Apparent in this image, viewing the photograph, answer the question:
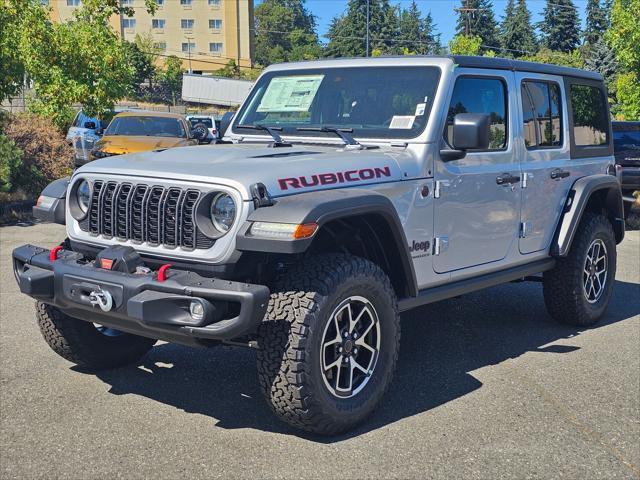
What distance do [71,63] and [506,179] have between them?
1187 cm

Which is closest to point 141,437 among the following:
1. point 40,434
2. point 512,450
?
point 40,434

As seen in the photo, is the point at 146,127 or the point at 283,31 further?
the point at 283,31

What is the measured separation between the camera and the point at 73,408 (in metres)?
4.60

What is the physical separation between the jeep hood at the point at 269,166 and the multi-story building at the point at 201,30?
280 feet

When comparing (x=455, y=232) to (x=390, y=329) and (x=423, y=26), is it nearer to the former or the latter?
(x=390, y=329)

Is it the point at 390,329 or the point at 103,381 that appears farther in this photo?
the point at 103,381

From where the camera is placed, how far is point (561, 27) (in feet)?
247

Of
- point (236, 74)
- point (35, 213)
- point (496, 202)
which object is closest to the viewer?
point (35, 213)

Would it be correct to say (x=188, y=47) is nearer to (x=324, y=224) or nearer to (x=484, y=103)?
(x=484, y=103)

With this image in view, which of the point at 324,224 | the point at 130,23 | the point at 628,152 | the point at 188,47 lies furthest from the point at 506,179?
the point at 130,23

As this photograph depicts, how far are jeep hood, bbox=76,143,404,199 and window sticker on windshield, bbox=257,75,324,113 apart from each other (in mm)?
650

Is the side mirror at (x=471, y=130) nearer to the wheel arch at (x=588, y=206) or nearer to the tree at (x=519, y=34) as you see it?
the wheel arch at (x=588, y=206)

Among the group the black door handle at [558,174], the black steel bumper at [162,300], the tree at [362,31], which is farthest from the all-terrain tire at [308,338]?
the tree at [362,31]

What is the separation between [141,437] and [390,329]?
1463 millimetres
